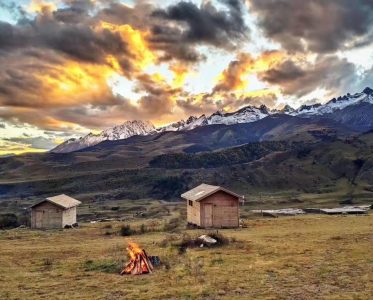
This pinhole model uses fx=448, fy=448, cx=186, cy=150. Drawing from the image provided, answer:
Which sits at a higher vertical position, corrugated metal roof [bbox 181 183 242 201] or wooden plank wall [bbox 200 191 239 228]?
corrugated metal roof [bbox 181 183 242 201]

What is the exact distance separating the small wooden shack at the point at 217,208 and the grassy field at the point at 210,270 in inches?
557

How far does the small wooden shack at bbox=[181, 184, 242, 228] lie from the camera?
6084cm

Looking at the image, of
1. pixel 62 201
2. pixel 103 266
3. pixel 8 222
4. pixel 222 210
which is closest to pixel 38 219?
pixel 62 201

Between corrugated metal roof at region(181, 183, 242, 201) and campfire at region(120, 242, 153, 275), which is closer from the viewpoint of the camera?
campfire at region(120, 242, 153, 275)

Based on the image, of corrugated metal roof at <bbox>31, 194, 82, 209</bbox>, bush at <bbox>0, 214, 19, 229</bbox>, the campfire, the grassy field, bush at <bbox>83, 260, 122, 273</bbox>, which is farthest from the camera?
bush at <bbox>0, 214, 19, 229</bbox>

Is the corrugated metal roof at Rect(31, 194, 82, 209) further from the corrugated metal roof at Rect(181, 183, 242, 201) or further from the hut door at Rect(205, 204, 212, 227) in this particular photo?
the hut door at Rect(205, 204, 212, 227)

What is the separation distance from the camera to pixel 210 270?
28.9 m

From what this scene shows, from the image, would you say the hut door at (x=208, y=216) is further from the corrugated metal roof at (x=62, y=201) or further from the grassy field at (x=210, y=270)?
the corrugated metal roof at (x=62, y=201)

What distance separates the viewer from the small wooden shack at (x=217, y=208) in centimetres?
6084

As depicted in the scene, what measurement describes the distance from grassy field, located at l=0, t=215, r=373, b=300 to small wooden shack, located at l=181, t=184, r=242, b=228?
46.4 ft

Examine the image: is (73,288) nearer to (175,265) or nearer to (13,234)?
(175,265)

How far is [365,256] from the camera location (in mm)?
32156

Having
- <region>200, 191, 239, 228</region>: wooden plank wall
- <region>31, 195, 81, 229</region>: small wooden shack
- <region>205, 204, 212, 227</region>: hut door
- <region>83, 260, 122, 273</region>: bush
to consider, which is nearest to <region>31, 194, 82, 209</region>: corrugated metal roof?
<region>31, 195, 81, 229</region>: small wooden shack

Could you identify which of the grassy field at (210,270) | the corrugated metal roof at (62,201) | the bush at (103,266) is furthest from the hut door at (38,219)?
the bush at (103,266)
